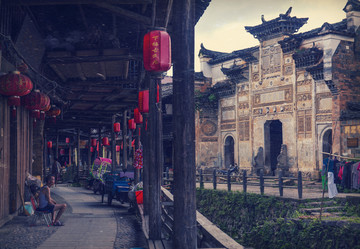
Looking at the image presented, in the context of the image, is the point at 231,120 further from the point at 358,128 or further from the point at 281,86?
the point at 358,128

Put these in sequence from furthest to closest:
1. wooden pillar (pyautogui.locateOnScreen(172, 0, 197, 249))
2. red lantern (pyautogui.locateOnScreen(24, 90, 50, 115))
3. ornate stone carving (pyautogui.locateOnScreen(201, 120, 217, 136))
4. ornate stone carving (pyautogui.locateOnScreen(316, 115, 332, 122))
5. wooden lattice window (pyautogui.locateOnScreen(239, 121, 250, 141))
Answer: ornate stone carving (pyautogui.locateOnScreen(201, 120, 217, 136))
wooden lattice window (pyautogui.locateOnScreen(239, 121, 250, 141))
ornate stone carving (pyautogui.locateOnScreen(316, 115, 332, 122))
red lantern (pyautogui.locateOnScreen(24, 90, 50, 115))
wooden pillar (pyautogui.locateOnScreen(172, 0, 197, 249))

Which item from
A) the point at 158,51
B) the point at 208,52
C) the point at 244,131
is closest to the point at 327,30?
the point at 244,131

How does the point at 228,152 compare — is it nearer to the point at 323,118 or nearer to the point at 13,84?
the point at 323,118

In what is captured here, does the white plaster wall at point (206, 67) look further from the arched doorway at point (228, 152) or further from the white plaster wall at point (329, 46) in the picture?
the white plaster wall at point (329, 46)

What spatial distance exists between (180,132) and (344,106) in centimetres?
1716

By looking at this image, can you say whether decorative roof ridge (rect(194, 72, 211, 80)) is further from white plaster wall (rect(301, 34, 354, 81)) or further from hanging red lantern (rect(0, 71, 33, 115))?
hanging red lantern (rect(0, 71, 33, 115))

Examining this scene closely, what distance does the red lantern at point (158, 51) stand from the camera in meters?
6.20

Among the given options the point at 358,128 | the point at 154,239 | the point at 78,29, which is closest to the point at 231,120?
the point at 358,128

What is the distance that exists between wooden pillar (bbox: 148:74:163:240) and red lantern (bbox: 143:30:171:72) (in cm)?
111

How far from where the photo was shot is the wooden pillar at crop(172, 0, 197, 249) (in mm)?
4566

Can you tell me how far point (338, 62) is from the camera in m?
20.1

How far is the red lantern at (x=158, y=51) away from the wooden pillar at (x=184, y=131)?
1.48 metres

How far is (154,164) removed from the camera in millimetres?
8133

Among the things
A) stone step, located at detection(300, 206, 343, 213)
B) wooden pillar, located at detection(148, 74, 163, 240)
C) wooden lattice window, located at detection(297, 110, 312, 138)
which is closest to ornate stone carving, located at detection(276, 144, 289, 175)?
wooden lattice window, located at detection(297, 110, 312, 138)
